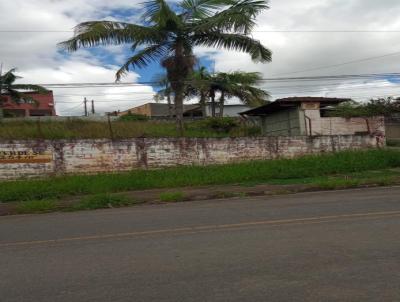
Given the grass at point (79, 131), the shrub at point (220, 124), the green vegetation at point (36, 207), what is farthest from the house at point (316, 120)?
the green vegetation at point (36, 207)

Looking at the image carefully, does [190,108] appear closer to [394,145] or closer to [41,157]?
[394,145]

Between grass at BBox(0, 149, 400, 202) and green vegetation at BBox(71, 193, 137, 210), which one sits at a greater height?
grass at BBox(0, 149, 400, 202)

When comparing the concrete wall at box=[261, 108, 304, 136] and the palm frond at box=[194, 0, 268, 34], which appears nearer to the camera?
the palm frond at box=[194, 0, 268, 34]

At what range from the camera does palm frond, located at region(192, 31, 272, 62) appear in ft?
67.9

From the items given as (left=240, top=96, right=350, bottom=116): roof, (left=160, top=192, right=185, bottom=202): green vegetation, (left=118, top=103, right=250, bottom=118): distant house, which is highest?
(left=118, top=103, right=250, bottom=118): distant house

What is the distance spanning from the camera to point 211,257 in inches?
239

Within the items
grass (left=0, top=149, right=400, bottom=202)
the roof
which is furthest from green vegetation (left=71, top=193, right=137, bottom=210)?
the roof

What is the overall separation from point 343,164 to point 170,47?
839cm

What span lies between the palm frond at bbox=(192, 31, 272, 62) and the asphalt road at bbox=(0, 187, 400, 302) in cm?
1178

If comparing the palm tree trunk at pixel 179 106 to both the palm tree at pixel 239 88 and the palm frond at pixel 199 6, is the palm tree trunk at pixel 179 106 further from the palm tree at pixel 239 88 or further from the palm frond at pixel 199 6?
the palm tree at pixel 239 88

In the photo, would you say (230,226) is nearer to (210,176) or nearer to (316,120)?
(210,176)

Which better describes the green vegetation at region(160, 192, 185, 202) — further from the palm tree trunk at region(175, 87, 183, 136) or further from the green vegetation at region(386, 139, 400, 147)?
the green vegetation at region(386, 139, 400, 147)

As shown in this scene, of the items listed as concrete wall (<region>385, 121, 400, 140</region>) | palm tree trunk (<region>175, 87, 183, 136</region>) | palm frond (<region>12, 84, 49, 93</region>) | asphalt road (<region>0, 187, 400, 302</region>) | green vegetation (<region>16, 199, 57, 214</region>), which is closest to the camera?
asphalt road (<region>0, 187, 400, 302</region>)

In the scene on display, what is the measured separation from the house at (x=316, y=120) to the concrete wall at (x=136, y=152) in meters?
2.38
